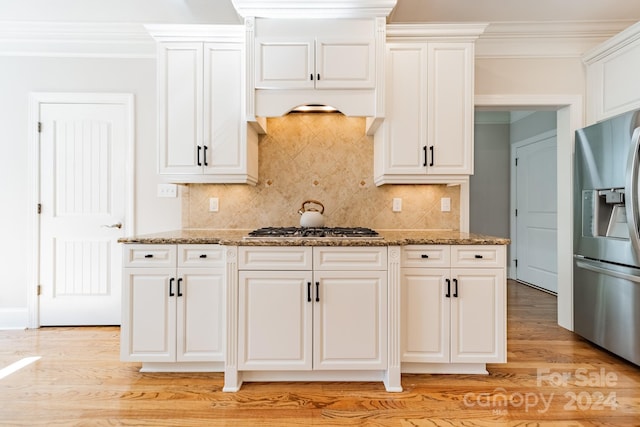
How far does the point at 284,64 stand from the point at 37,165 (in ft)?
8.05

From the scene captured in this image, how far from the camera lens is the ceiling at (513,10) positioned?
2.71 m

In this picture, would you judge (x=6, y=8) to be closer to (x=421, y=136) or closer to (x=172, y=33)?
(x=172, y=33)

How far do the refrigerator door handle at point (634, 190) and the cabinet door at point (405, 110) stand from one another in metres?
1.30

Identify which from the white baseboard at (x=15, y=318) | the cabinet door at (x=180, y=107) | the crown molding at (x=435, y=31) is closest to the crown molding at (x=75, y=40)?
the cabinet door at (x=180, y=107)

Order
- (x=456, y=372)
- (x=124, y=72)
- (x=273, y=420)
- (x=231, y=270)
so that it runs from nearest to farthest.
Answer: (x=273, y=420), (x=231, y=270), (x=456, y=372), (x=124, y=72)

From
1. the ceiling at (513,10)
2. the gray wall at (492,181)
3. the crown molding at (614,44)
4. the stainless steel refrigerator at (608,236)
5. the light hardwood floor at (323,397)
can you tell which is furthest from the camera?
the gray wall at (492,181)

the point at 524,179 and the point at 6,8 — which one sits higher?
the point at 6,8

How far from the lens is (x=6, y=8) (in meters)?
2.87

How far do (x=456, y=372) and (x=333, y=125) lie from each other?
6.72 ft

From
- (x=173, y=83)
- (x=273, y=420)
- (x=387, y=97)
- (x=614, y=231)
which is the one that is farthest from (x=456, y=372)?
(x=173, y=83)

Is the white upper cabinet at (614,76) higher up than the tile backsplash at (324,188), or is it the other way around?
the white upper cabinet at (614,76)

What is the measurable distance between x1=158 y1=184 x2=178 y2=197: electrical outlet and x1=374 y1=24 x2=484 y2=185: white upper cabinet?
186 cm

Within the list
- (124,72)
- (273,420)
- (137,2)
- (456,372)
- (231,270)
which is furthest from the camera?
(124,72)

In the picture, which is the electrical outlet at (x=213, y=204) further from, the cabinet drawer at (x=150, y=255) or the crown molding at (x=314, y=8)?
the crown molding at (x=314, y=8)
